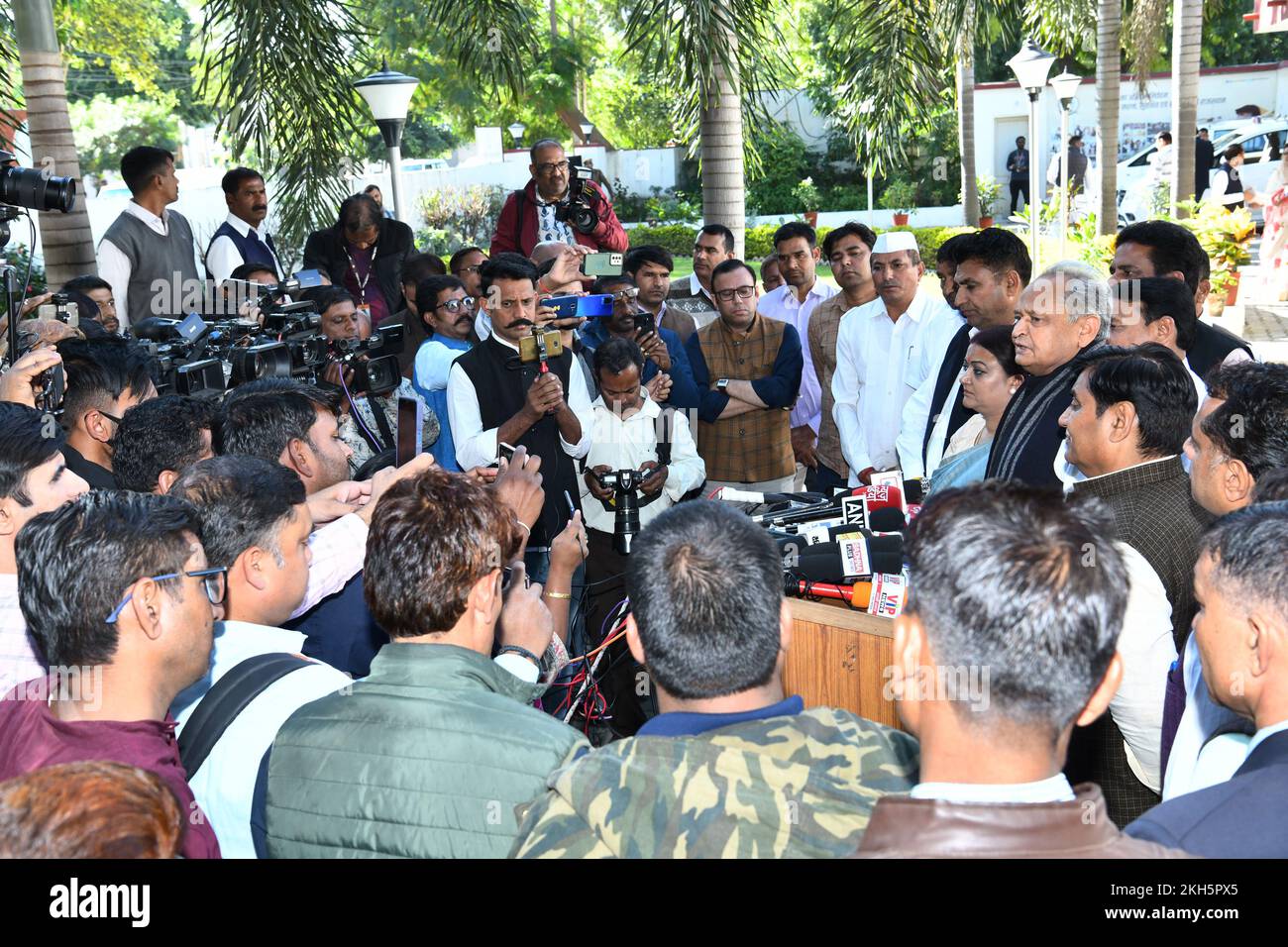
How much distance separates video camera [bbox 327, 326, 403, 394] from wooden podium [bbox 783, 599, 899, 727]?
95.5 inches

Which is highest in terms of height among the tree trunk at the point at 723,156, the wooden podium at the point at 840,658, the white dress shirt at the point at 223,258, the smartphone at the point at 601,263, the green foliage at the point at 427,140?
the green foliage at the point at 427,140

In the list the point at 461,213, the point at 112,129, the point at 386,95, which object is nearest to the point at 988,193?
the point at 461,213

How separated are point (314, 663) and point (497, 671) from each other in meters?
0.45

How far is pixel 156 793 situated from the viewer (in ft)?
5.12

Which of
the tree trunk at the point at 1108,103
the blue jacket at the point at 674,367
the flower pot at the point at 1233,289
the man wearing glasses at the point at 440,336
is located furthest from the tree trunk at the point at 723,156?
the tree trunk at the point at 1108,103

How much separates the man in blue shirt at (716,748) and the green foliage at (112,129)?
4208 cm

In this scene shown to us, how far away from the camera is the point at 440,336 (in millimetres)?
5895

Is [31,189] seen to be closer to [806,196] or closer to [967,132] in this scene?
[967,132]

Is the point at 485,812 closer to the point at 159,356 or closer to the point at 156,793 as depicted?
the point at 156,793

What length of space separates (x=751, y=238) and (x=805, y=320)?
16.0 metres

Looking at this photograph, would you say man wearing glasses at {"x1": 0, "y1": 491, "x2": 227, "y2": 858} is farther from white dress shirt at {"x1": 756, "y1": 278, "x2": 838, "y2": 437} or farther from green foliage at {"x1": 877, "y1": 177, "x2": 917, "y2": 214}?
green foliage at {"x1": 877, "y1": 177, "x2": 917, "y2": 214}

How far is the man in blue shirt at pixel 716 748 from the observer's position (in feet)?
6.15

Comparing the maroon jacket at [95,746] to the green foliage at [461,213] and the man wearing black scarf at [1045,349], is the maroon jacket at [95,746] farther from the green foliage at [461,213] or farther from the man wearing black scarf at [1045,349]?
the green foliage at [461,213]
